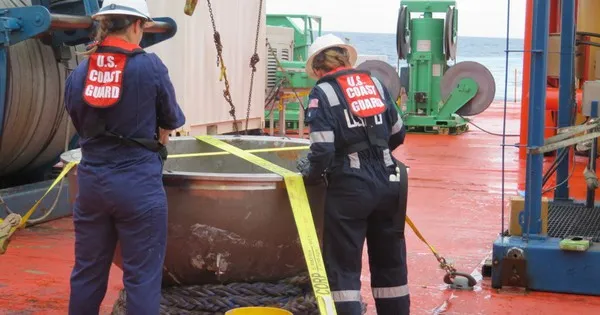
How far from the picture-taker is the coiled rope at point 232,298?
4602 mm

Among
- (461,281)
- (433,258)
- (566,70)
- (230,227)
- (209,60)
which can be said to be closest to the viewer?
(230,227)

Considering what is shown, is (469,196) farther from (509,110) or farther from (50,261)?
(509,110)

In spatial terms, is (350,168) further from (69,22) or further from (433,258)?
(69,22)

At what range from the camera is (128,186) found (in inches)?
154

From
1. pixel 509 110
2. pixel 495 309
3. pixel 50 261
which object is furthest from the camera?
pixel 509 110

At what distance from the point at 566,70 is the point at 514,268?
205 centimetres

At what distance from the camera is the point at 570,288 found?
5922mm

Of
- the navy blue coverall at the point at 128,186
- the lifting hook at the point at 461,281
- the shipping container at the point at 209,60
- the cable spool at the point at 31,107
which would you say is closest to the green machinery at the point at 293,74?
the shipping container at the point at 209,60

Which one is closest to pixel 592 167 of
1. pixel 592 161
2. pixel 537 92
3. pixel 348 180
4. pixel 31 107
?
pixel 592 161

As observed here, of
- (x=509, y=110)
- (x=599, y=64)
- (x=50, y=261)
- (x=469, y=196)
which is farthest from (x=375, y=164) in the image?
(x=509, y=110)

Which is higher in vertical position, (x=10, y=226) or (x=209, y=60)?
(x=209, y=60)

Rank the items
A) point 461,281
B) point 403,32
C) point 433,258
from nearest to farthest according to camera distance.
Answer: point 461,281, point 433,258, point 403,32

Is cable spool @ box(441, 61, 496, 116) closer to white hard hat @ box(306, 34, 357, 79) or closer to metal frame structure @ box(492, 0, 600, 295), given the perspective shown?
metal frame structure @ box(492, 0, 600, 295)

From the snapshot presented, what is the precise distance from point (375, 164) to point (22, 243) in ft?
12.5
